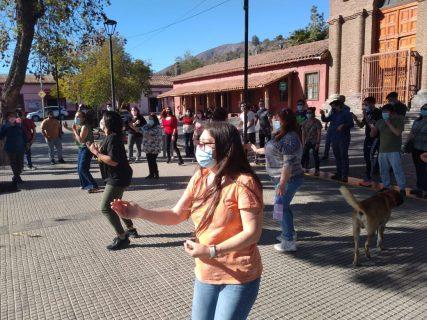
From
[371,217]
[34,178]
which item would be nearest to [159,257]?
[371,217]

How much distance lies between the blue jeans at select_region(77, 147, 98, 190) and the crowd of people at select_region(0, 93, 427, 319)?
0.07 ft

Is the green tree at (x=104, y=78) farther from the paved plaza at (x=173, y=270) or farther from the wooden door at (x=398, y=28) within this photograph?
the paved plaza at (x=173, y=270)

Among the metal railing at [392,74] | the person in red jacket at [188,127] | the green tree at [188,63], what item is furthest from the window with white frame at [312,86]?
the green tree at [188,63]

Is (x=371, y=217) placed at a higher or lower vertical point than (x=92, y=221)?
Answer: higher

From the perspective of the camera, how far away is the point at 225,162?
2.13 metres

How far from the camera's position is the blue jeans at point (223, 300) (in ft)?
6.73

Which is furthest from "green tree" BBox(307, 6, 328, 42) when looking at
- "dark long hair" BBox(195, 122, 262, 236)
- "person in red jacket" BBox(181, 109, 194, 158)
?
"dark long hair" BBox(195, 122, 262, 236)

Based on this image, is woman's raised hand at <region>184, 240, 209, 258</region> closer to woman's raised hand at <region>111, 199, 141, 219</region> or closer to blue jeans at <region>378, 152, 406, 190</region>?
woman's raised hand at <region>111, 199, 141, 219</region>

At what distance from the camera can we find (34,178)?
404 inches

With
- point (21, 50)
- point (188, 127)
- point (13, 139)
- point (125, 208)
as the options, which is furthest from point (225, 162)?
point (188, 127)

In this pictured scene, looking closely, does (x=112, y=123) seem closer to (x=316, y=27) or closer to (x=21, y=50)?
(x=21, y=50)

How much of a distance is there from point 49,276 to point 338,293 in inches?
118

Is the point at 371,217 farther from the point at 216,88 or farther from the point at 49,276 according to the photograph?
the point at 216,88

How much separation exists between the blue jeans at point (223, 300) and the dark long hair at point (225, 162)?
13.6 inches
